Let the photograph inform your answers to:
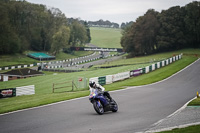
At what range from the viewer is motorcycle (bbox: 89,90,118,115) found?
1445 centimetres

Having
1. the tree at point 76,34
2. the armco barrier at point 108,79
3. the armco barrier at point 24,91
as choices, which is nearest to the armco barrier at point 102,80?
the armco barrier at point 108,79

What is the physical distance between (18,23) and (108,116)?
9912 centimetres

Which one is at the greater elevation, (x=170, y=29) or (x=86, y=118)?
(x=170, y=29)

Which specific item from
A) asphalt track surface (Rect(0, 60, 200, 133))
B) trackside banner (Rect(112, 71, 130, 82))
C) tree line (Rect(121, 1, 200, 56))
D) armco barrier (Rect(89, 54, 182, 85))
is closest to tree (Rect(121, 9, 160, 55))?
tree line (Rect(121, 1, 200, 56))

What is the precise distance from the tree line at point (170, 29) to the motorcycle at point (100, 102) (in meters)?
73.2

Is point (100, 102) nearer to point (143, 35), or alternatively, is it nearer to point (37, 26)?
point (143, 35)

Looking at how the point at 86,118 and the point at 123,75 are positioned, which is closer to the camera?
the point at 86,118

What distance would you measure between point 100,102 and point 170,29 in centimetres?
7634

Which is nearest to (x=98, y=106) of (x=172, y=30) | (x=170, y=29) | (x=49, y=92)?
(x=49, y=92)

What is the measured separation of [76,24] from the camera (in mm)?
140375

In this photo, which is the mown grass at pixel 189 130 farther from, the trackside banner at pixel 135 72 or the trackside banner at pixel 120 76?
the trackside banner at pixel 135 72

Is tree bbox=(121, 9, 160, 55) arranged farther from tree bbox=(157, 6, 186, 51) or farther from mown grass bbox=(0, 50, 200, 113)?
mown grass bbox=(0, 50, 200, 113)

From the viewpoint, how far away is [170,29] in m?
86.2

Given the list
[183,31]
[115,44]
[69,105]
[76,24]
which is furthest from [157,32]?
[115,44]
